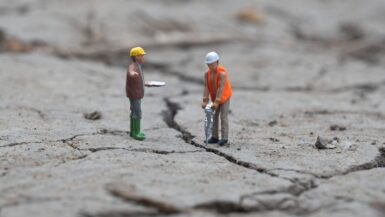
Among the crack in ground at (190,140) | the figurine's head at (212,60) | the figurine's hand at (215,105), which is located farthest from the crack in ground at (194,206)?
the figurine's head at (212,60)

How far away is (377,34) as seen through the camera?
33.9 ft

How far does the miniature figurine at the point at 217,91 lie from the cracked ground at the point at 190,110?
0.44 ft

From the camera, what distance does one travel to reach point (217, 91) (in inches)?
174

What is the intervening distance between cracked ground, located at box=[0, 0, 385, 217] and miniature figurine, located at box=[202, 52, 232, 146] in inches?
5.3

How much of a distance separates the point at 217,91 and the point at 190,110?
157 centimetres

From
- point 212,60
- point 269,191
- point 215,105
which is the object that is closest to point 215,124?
point 215,105

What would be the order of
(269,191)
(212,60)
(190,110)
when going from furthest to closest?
(190,110) → (212,60) → (269,191)

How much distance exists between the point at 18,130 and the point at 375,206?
2743mm

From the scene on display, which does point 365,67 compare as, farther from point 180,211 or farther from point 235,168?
point 180,211

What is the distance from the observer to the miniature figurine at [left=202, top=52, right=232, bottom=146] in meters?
4.39

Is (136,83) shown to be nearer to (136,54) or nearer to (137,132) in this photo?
(136,54)

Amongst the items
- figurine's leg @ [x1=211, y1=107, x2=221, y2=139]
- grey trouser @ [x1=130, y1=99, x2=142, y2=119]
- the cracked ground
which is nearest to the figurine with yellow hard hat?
grey trouser @ [x1=130, y1=99, x2=142, y2=119]

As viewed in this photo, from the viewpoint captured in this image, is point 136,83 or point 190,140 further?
point 190,140

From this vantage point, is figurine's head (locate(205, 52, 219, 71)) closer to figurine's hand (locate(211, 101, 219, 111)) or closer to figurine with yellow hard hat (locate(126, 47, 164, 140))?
figurine's hand (locate(211, 101, 219, 111))
